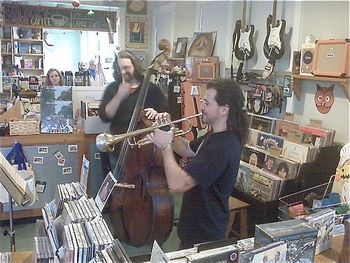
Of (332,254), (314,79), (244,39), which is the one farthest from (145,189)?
(244,39)

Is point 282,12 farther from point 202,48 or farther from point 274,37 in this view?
point 202,48

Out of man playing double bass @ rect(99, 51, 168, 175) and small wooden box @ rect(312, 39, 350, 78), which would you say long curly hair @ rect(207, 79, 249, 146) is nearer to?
man playing double bass @ rect(99, 51, 168, 175)

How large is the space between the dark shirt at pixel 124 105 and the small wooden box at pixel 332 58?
0.98 m

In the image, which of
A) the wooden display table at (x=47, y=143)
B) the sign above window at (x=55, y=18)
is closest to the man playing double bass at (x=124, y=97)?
the wooden display table at (x=47, y=143)

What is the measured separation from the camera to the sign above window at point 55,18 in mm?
3240

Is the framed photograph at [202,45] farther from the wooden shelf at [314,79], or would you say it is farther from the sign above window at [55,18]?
the wooden shelf at [314,79]

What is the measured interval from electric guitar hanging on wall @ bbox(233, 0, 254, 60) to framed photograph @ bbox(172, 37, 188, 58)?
48 cm

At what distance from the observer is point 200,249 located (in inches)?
34.7

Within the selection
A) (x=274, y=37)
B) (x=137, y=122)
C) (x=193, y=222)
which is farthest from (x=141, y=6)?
(x=193, y=222)

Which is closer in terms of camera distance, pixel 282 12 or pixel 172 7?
pixel 282 12

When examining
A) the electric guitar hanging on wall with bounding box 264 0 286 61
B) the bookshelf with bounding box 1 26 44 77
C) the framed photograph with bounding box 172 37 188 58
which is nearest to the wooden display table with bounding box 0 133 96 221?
the framed photograph with bounding box 172 37 188 58

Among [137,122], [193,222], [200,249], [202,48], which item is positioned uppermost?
[202,48]

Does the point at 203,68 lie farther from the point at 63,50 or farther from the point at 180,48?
the point at 63,50

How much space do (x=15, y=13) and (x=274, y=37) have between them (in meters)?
2.49
